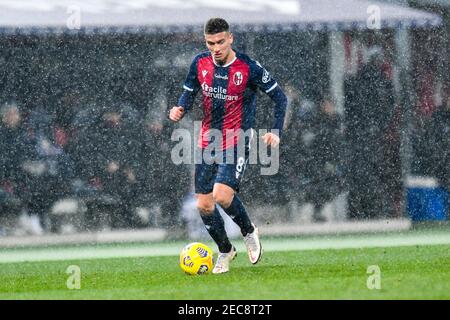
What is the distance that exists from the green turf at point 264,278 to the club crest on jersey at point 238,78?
152 cm

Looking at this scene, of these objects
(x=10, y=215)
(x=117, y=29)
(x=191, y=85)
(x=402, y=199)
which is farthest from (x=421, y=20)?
(x=191, y=85)

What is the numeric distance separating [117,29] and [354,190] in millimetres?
3768

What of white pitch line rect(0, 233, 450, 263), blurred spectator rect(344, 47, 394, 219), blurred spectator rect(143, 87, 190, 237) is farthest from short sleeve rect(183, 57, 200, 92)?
blurred spectator rect(344, 47, 394, 219)

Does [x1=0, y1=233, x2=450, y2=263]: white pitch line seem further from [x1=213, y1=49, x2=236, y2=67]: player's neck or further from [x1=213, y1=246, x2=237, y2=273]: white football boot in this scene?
[x1=213, y1=49, x2=236, y2=67]: player's neck

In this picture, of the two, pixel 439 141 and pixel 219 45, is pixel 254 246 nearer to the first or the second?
pixel 219 45

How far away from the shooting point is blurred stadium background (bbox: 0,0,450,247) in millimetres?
16797

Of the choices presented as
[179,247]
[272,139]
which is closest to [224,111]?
[272,139]

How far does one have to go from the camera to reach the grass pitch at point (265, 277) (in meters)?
8.88

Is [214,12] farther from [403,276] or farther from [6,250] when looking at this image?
[403,276]

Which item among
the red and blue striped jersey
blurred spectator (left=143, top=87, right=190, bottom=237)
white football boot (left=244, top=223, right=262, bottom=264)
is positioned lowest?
white football boot (left=244, top=223, right=262, bottom=264)

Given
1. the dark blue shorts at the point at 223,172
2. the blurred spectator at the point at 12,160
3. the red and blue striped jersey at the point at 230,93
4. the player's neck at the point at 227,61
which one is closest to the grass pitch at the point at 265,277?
the dark blue shorts at the point at 223,172

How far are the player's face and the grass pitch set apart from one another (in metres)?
1.72

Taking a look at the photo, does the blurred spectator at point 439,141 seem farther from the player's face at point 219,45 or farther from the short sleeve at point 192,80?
the player's face at point 219,45

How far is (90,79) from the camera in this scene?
17.7m
